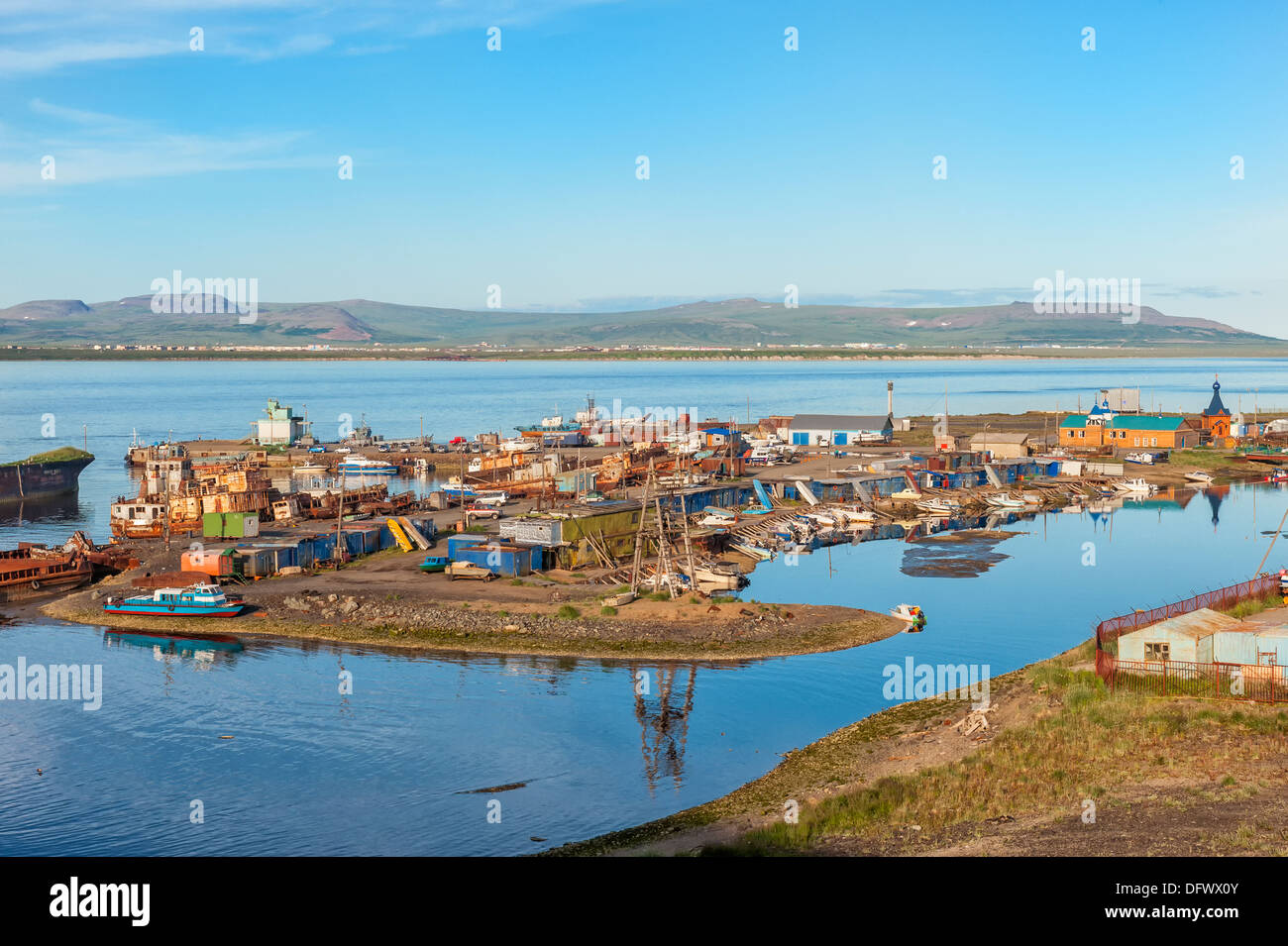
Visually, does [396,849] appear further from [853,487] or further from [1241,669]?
[853,487]

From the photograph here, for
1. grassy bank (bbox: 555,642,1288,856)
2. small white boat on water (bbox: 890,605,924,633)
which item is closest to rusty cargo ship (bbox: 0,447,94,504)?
small white boat on water (bbox: 890,605,924,633)

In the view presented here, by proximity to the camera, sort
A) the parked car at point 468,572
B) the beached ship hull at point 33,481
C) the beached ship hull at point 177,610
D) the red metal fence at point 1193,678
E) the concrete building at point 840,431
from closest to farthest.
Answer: the red metal fence at point 1193,678 < the beached ship hull at point 177,610 < the parked car at point 468,572 < the beached ship hull at point 33,481 < the concrete building at point 840,431

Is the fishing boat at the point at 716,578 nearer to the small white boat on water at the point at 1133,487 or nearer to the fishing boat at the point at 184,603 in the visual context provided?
the fishing boat at the point at 184,603

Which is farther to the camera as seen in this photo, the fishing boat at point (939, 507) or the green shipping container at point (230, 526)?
the fishing boat at point (939, 507)

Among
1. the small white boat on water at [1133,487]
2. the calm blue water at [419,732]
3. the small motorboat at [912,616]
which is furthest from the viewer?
the small white boat on water at [1133,487]

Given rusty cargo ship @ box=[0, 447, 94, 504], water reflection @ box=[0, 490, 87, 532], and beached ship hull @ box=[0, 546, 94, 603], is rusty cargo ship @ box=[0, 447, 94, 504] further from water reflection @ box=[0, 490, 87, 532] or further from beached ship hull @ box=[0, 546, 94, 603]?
beached ship hull @ box=[0, 546, 94, 603]

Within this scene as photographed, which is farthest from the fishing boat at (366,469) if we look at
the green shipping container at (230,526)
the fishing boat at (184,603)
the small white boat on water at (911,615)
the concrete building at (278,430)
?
the small white boat on water at (911,615)
